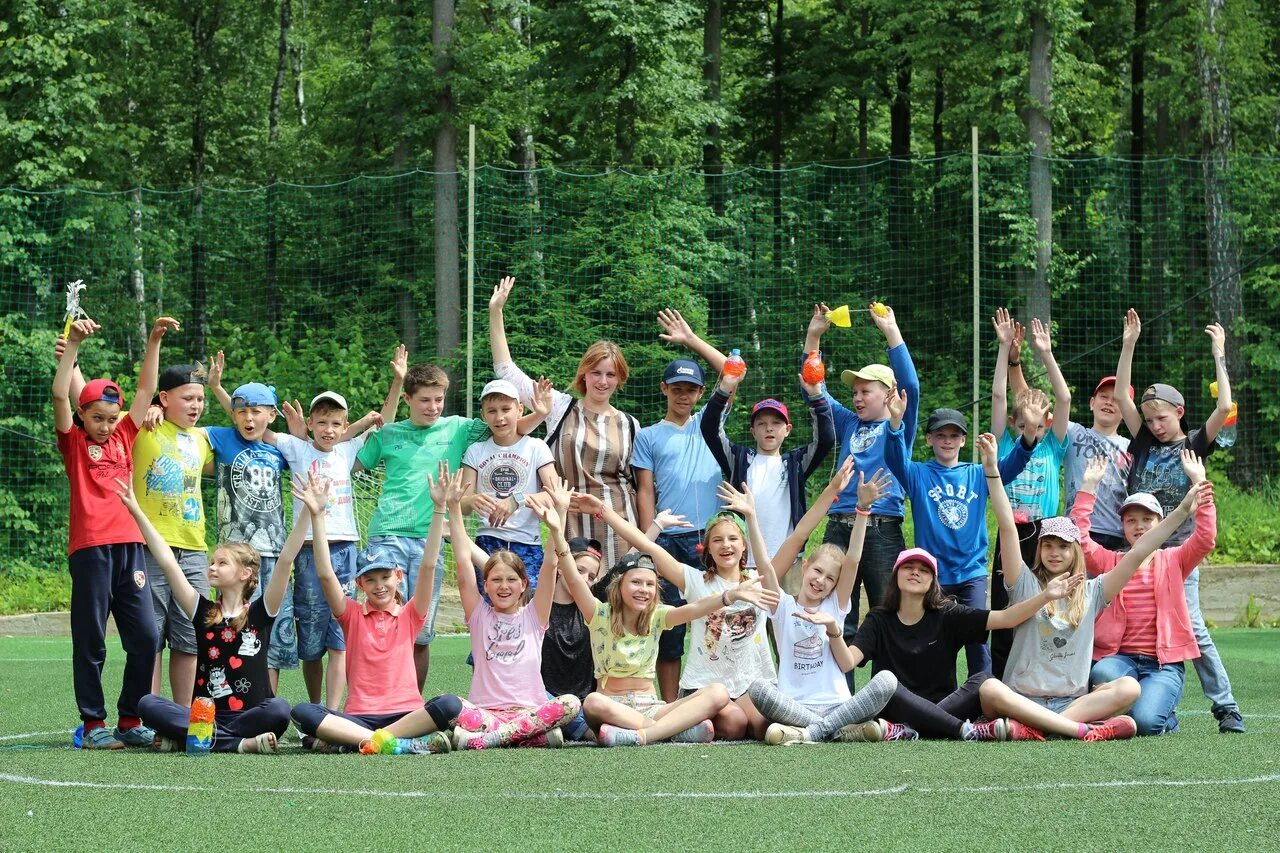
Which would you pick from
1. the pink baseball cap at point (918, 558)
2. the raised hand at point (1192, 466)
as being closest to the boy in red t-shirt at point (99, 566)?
the pink baseball cap at point (918, 558)

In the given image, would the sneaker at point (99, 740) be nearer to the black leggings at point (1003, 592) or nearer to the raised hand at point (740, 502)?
the raised hand at point (740, 502)

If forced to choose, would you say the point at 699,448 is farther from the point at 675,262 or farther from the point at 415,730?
the point at 675,262

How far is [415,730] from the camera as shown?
640 cm

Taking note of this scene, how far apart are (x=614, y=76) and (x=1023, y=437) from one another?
14361 millimetres

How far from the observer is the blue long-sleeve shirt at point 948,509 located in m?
7.33

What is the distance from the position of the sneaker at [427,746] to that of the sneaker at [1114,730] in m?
2.65

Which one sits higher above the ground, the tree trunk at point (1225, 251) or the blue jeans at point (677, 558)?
the tree trunk at point (1225, 251)

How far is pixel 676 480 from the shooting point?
25.0ft

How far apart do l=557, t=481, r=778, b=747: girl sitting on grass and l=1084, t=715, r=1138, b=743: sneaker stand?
1.42 m

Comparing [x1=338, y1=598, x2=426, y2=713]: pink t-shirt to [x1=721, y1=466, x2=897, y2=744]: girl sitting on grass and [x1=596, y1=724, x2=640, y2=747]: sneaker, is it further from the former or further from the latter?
[x1=721, y1=466, x2=897, y2=744]: girl sitting on grass

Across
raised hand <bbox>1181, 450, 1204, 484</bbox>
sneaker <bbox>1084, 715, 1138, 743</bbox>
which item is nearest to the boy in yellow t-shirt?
sneaker <bbox>1084, 715, 1138, 743</bbox>

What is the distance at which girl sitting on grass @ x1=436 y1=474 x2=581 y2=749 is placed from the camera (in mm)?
6516

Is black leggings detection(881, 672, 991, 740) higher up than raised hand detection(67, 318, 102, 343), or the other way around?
raised hand detection(67, 318, 102, 343)

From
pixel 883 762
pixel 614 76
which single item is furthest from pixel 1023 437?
pixel 614 76
